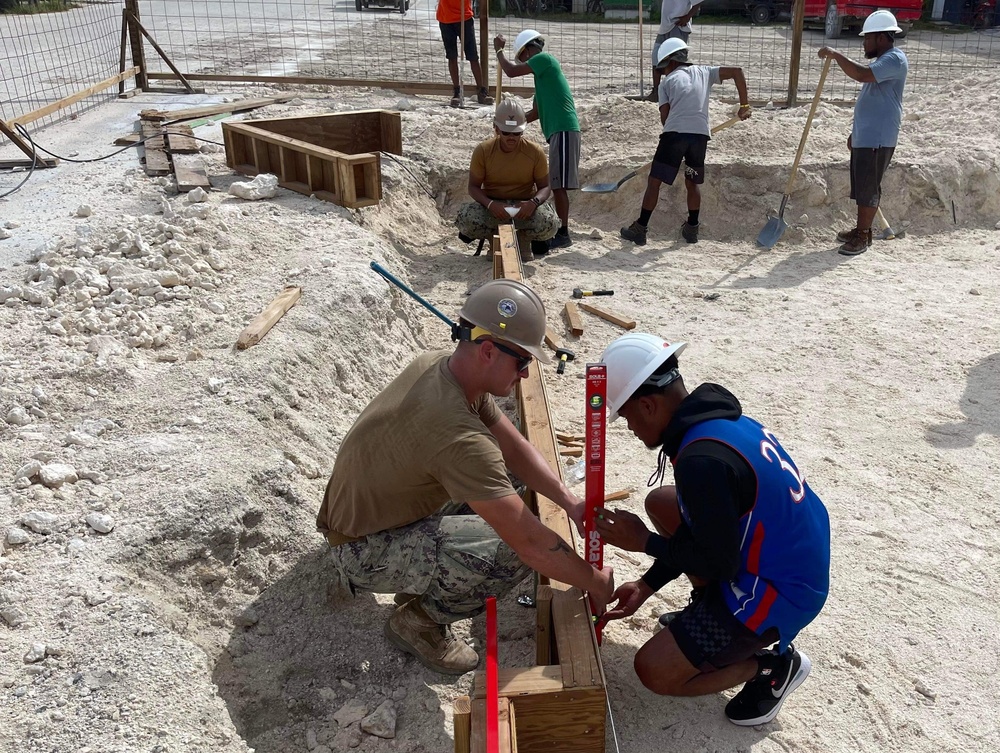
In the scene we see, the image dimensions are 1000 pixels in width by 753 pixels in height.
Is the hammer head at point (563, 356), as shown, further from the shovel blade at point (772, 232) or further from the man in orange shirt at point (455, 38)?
the man in orange shirt at point (455, 38)

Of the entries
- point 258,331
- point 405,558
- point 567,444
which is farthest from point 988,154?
point 405,558

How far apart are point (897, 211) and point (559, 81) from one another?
149 inches

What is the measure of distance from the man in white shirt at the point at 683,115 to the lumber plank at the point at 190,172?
13.1 ft

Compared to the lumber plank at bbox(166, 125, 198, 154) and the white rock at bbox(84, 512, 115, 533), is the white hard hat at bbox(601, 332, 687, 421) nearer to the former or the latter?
the white rock at bbox(84, 512, 115, 533)

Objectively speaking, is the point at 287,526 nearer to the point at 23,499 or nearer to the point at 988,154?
the point at 23,499

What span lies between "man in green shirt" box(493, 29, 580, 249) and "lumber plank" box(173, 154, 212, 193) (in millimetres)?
2899

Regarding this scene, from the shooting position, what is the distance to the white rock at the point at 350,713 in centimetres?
298

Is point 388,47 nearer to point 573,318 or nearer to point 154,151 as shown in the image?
point 154,151

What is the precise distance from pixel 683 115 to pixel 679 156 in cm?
37

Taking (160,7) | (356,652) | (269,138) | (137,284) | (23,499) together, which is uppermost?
(160,7)

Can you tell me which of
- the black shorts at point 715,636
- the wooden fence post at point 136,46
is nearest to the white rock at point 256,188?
the black shorts at point 715,636

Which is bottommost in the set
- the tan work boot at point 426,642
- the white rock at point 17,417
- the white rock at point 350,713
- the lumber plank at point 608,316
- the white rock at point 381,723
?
the white rock at point 350,713

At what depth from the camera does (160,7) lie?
22.3 metres

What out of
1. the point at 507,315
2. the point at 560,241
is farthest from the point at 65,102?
the point at 507,315
